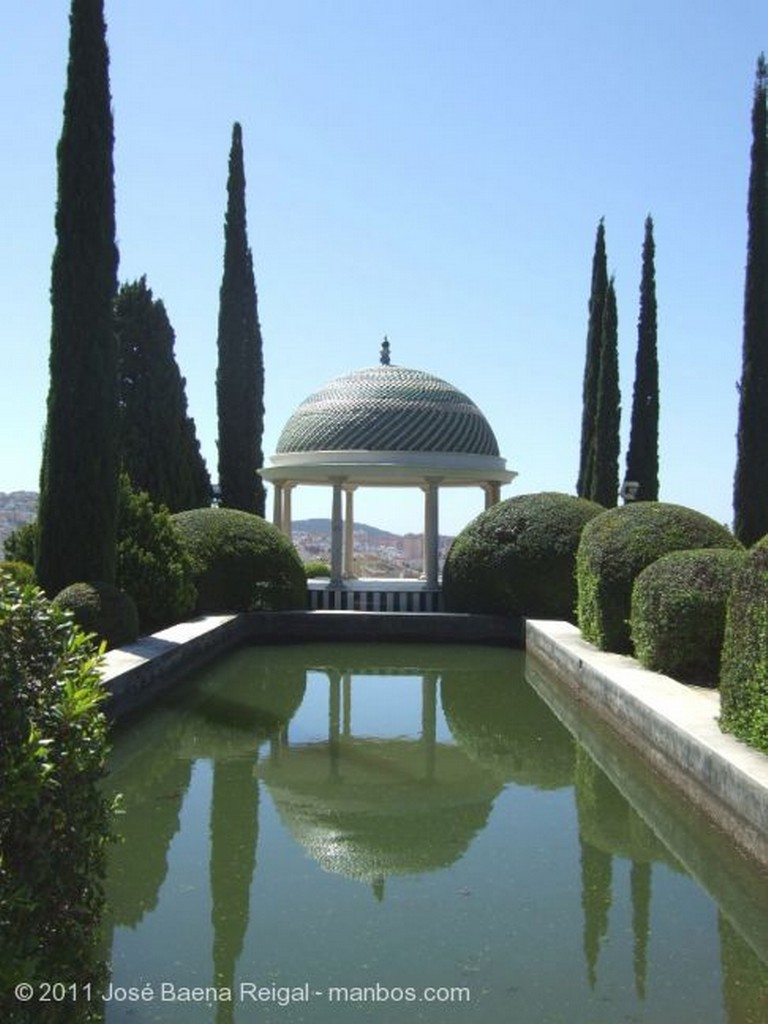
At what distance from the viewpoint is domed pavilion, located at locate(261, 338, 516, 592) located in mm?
22672

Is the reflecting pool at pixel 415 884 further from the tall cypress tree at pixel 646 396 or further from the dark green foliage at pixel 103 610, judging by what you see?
the tall cypress tree at pixel 646 396

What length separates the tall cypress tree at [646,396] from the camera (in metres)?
23.7

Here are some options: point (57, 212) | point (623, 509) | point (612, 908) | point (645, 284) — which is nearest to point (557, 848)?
point (612, 908)

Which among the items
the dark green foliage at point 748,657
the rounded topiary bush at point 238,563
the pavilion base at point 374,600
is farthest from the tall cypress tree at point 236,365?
the dark green foliage at point 748,657

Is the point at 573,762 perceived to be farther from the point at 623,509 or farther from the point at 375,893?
the point at 623,509

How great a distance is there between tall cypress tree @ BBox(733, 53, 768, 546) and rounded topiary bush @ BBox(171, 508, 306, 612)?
332 inches

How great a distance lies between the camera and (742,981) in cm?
437

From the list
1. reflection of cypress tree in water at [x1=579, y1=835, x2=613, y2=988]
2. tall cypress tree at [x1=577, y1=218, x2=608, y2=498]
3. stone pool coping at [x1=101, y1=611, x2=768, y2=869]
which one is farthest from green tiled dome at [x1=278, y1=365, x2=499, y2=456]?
reflection of cypress tree in water at [x1=579, y1=835, x2=613, y2=988]

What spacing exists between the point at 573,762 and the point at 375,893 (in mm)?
3735

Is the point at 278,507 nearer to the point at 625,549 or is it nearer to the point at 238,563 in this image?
the point at 238,563

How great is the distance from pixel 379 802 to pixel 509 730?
3047 mm

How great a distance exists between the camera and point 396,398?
77.8ft

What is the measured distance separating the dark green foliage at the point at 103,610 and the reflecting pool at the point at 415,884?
8.26ft

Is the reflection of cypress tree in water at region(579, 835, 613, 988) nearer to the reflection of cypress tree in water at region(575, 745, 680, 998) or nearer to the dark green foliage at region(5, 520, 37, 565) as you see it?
the reflection of cypress tree in water at region(575, 745, 680, 998)
